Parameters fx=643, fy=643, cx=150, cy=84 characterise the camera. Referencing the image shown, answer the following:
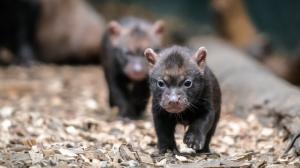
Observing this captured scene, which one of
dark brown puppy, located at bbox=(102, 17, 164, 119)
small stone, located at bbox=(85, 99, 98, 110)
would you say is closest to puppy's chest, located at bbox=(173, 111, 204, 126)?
dark brown puppy, located at bbox=(102, 17, 164, 119)

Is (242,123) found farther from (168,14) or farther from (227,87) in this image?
(168,14)

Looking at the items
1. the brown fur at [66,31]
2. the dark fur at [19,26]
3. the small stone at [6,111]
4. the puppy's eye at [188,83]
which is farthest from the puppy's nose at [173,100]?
the brown fur at [66,31]

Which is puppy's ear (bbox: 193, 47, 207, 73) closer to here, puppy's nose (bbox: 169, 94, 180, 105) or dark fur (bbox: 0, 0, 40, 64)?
puppy's nose (bbox: 169, 94, 180, 105)

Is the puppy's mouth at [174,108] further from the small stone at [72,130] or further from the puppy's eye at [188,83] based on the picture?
the small stone at [72,130]

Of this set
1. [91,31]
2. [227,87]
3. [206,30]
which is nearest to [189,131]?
[227,87]

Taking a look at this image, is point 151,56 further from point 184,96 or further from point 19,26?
point 19,26

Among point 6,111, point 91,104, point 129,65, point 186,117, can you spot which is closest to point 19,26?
point 91,104
